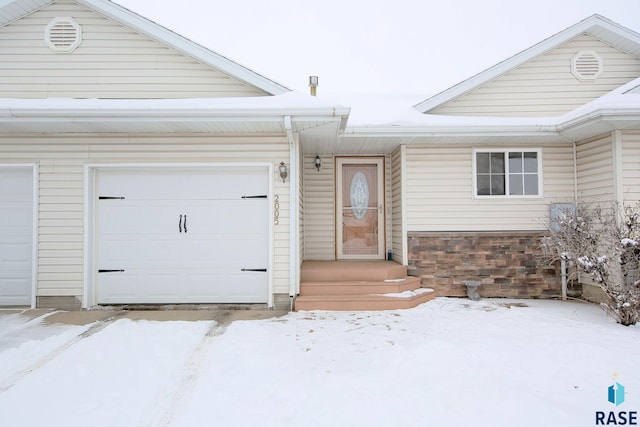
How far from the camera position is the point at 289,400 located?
3.20m

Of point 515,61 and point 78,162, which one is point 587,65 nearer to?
point 515,61

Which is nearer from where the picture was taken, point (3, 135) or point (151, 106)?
point (151, 106)

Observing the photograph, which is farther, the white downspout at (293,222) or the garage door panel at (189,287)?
the garage door panel at (189,287)

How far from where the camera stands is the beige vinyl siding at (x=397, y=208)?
699cm

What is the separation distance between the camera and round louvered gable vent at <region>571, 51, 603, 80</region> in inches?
281

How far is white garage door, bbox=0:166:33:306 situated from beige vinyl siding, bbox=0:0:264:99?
137 centimetres

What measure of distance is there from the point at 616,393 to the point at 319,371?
264cm

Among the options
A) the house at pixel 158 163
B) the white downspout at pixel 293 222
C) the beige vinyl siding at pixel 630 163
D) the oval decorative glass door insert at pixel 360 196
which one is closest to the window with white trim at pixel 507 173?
the house at pixel 158 163

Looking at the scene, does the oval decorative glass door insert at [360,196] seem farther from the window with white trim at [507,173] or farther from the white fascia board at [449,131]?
the window with white trim at [507,173]

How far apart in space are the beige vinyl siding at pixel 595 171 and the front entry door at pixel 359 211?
3641 mm

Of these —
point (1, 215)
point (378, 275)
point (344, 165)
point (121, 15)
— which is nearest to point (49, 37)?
point (121, 15)

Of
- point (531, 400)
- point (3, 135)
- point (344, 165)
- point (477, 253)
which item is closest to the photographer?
point (531, 400)

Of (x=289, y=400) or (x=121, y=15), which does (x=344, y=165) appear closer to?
(x=121, y=15)

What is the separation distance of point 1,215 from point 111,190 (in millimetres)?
1771
